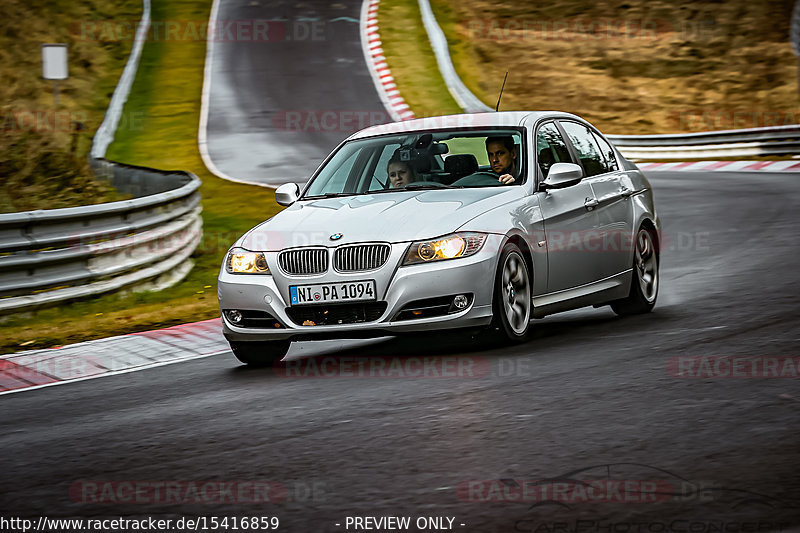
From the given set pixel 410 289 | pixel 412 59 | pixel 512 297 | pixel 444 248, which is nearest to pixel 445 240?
pixel 444 248

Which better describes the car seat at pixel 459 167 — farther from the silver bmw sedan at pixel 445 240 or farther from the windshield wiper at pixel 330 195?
the windshield wiper at pixel 330 195

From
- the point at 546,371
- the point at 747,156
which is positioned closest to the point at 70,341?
the point at 546,371

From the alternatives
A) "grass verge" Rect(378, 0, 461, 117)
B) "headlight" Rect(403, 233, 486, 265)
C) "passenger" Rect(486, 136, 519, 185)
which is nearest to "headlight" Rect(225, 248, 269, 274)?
"headlight" Rect(403, 233, 486, 265)

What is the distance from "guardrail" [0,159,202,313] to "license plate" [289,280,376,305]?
166 inches

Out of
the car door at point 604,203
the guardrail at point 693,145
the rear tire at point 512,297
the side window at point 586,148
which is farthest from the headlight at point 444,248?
the guardrail at point 693,145

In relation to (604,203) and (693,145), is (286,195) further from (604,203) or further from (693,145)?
(693,145)

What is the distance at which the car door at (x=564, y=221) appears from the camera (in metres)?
9.09

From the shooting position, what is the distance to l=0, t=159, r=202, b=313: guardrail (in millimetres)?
11555

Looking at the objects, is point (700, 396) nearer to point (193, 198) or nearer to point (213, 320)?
point (213, 320)

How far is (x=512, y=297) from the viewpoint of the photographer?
28.0 feet

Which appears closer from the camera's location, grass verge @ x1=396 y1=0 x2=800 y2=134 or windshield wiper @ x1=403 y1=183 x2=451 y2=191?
windshield wiper @ x1=403 y1=183 x2=451 y2=191

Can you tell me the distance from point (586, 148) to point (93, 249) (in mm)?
4962

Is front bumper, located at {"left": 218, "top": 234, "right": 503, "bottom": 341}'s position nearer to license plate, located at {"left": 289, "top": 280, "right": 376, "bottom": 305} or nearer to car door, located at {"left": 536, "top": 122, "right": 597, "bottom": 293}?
license plate, located at {"left": 289, "top": 280, "right": 376, "bottom": 305}

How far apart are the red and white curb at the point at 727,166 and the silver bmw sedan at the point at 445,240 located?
52.3 feet
